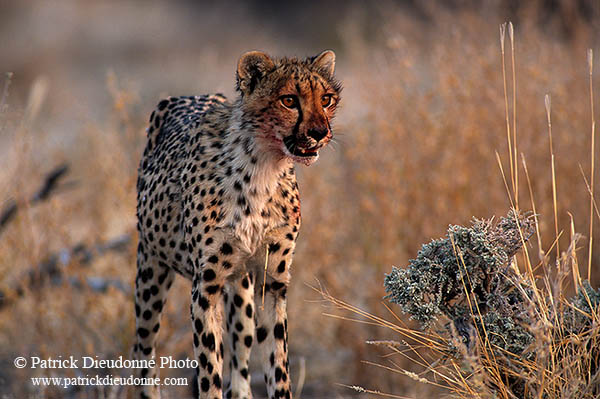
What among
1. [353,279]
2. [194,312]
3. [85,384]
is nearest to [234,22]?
[353,279]

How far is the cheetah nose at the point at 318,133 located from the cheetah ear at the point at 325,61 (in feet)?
1.37

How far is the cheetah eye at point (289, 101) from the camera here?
9.48 ft

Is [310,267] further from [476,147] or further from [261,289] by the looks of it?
[261,289]

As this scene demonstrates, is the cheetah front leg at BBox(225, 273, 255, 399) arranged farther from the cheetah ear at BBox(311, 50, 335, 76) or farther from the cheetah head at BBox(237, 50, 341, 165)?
the cheetah ear at BBox(311, 50, 335, 76)

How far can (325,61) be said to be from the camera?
123 inches

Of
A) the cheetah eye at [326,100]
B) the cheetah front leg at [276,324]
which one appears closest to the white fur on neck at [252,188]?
the cheetah front leg at [276,324]

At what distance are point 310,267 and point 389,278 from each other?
270 cm

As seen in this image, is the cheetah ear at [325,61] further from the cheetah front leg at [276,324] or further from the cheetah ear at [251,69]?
the cheetah front leg at [276,324]

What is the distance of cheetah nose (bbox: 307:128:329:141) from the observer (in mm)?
2771

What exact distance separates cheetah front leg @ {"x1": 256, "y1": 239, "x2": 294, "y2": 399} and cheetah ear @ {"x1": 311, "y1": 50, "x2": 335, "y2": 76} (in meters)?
0.69

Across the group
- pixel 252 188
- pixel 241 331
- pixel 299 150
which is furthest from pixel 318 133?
pixel 241 331

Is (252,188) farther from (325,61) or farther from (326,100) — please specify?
(325,61)

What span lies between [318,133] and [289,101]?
7.9 inches

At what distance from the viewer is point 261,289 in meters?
A: 3.23
